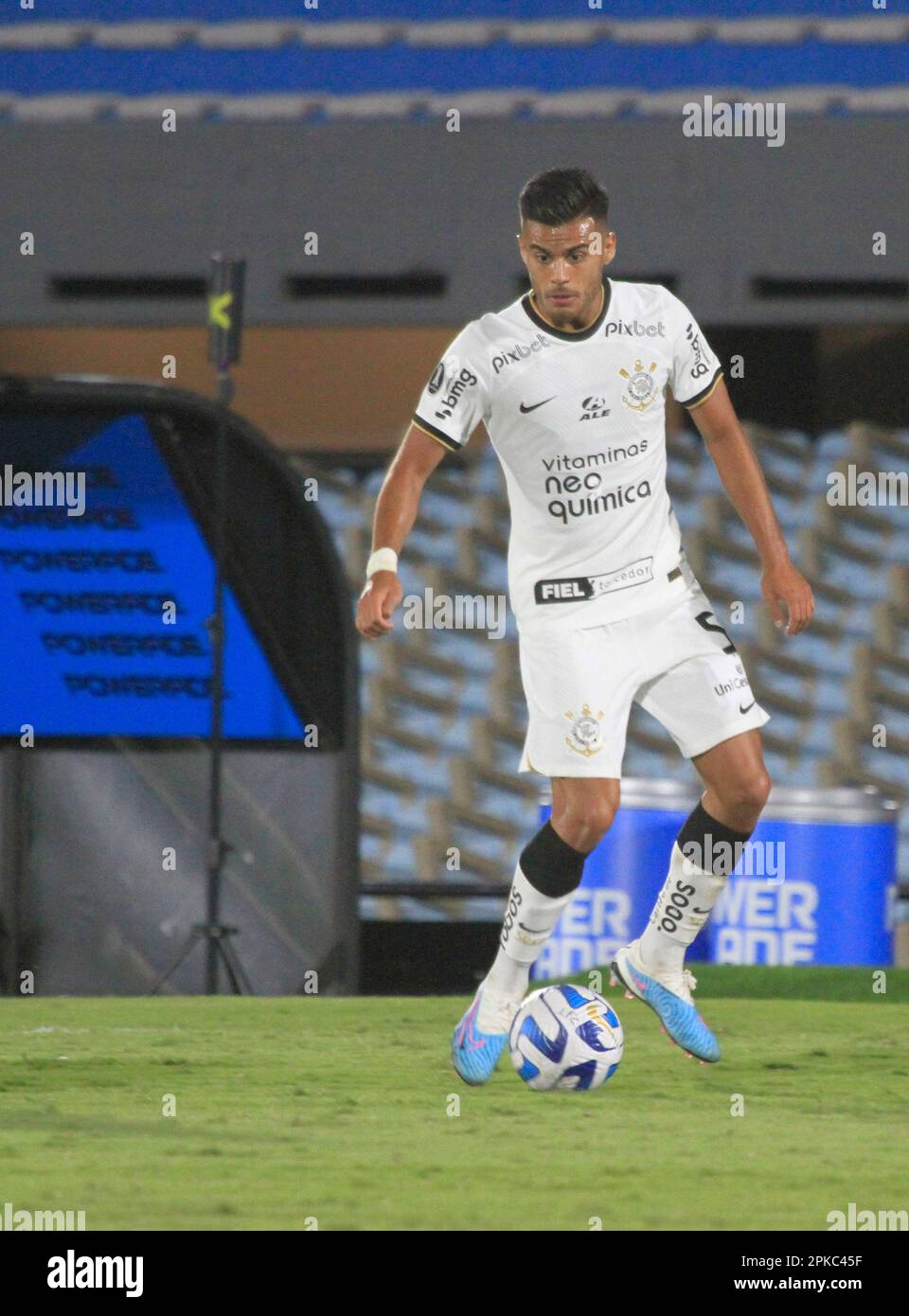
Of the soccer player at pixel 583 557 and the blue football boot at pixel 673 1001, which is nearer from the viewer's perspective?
the soccer player at pixel 583 557

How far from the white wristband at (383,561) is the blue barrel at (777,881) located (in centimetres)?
339

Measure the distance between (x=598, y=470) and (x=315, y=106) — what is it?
8101mm

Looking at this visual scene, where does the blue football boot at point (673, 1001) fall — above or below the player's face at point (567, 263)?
below

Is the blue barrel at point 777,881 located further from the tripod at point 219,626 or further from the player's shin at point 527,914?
the player's shin at point 527,914

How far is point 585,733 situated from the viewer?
4812 mm

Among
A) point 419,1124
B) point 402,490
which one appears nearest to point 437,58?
point 402,490

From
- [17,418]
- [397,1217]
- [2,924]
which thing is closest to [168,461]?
[17,418]

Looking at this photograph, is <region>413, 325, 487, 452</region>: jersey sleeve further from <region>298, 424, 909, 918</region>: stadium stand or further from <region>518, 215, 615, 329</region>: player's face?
<region>298, 424, 909, 918</region>: stadium stand

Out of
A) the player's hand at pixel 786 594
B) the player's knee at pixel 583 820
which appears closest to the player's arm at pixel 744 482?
the player's hand at pixel 786 594

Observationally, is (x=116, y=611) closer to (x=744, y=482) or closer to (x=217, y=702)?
(x=217, y=702)

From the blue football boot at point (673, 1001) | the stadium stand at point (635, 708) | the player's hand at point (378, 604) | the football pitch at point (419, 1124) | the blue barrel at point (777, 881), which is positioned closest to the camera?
the football pitch at point (419, 1124)

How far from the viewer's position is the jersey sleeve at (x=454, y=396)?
4.90 metres

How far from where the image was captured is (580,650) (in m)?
4.87
